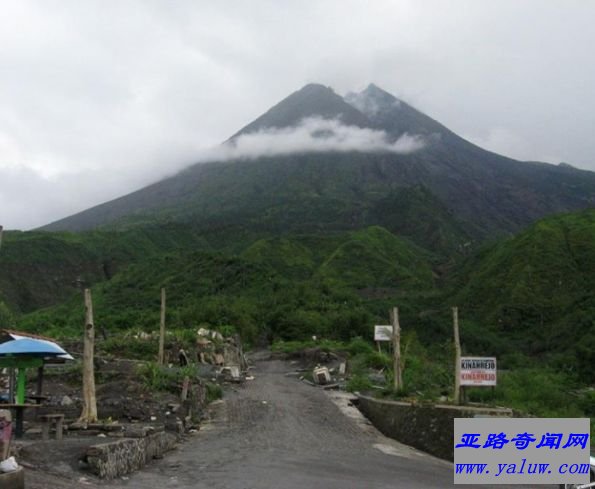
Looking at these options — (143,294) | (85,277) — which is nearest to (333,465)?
(143,294)

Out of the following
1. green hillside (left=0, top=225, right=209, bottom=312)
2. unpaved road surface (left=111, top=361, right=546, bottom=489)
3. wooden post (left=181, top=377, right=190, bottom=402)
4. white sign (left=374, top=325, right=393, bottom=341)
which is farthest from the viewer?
green hillside (left=0, top=225, right=209, bottom=312)

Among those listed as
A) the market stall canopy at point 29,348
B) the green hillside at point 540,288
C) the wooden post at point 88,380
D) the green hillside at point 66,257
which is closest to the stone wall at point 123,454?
the wooden post at point 88,380

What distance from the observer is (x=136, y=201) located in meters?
122

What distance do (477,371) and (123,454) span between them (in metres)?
6.34

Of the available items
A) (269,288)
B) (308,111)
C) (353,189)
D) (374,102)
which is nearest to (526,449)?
(269,288)

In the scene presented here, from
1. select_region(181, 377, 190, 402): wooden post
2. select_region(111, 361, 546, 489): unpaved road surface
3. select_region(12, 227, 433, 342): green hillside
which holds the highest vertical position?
select_region(12, 227, 433, 342): green hillside

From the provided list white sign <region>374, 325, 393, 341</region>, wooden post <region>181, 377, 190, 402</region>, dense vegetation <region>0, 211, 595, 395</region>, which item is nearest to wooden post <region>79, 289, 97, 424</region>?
wooden post <region>181, 377, 190, 402</region>

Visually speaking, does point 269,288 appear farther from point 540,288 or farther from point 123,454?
point 123,454

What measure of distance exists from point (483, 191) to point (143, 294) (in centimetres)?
9031

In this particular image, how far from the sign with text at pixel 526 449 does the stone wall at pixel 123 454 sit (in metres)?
4.53

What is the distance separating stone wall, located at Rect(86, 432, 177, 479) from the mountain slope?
80147 millimetres

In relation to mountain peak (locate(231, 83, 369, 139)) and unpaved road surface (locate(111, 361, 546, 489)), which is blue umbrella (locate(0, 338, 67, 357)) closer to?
unpaved road surface (locate(111, 361, 546, 489))

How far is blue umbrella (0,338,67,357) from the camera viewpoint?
9805 mm

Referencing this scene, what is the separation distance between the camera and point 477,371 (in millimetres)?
11859
